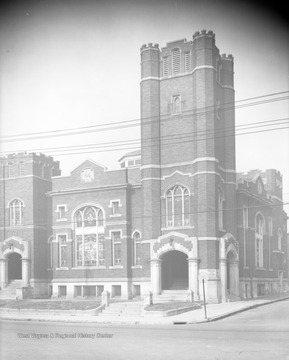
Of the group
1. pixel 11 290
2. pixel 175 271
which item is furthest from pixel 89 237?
pixel 11 290

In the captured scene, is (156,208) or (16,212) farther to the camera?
(16,212)

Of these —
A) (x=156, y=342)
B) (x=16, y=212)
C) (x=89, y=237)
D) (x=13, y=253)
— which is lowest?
(x=156, y=342)

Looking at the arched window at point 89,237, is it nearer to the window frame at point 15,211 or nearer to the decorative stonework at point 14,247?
the decorative stonework at point 14,247

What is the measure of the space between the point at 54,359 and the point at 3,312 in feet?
55.3

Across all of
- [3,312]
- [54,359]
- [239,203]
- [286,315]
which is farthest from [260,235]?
[54,359]

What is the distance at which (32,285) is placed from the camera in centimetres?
3972

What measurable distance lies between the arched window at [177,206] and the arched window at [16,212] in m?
11.6

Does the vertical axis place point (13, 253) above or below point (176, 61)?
below

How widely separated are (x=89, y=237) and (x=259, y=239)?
44.7 feet

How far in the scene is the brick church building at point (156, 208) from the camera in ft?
115

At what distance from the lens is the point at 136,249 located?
124 feet

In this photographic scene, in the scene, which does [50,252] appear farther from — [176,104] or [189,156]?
[176,104]

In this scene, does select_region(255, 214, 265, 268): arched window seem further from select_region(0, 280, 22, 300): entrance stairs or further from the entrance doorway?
select_region(0, 280, 22, 300): entrance stairs

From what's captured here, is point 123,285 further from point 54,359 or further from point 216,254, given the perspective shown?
point 54,359
